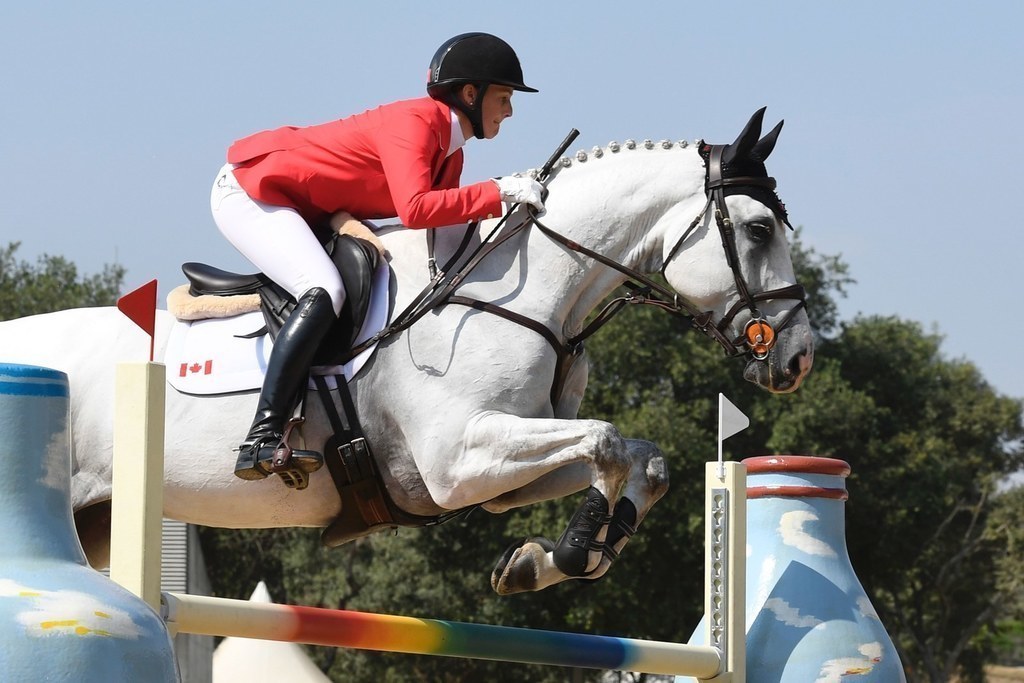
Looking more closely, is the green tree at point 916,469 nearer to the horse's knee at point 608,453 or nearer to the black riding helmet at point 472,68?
the black riding helmet at point 472,68

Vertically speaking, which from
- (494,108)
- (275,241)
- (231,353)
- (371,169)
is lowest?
(231,353)

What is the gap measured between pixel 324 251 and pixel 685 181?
128 centimetres

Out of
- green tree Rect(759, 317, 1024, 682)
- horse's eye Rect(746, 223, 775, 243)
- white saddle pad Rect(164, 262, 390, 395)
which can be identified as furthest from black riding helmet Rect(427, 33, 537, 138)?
green tree Rect(759, 317, 1024, 682)

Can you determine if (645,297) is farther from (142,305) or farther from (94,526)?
(94,526)

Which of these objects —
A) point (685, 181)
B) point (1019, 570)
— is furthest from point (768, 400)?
point (685, 181)

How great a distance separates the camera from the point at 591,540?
4.47 metres

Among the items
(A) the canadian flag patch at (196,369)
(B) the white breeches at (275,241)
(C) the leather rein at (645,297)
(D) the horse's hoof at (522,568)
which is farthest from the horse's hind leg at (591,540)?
(A) the canadian flag patch at (196,369)

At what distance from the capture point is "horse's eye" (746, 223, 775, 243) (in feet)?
16.6

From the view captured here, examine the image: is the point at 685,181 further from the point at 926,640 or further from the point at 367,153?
the point at 926,640

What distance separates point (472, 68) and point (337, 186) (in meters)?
Answer: 0.62

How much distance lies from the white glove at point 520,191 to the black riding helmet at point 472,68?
30 cm

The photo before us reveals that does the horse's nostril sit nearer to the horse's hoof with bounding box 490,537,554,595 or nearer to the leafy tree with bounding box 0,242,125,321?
the horse's hoof with bounding box 490,537,554,595

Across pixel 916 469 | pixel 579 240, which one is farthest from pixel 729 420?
pixel 916 469

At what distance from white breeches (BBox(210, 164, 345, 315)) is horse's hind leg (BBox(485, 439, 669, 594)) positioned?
1018 mm
